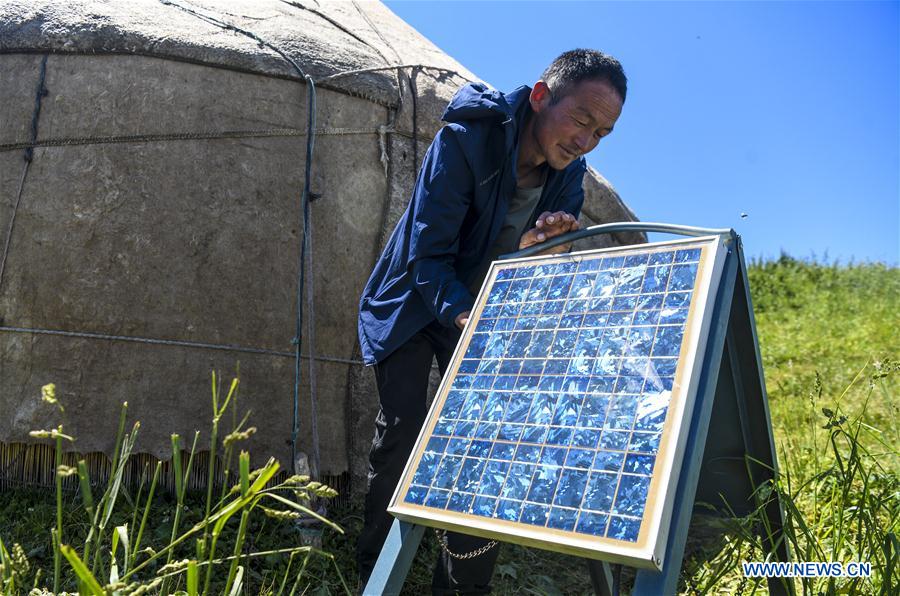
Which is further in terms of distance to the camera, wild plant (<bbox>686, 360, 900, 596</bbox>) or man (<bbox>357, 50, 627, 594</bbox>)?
man (<bbox>357, 50, 627, 594</bbox>)

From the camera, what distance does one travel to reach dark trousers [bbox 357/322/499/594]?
233 cm

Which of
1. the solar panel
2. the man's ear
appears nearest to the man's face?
the man's ear

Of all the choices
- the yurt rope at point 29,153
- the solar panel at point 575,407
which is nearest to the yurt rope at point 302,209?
the yurt rope at point 29,153

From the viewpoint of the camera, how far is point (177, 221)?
3.29m

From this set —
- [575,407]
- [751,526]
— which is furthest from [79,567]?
[751,526]

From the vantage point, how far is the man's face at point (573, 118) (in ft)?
7.35

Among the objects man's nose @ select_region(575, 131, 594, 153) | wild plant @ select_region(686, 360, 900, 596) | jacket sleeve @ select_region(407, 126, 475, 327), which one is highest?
man's nose @ select_region(575, 131, 594, 153)

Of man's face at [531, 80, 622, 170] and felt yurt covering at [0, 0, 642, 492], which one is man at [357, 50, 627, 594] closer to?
man's face at [531, 80, 622, 170]

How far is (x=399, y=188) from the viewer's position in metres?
3.61

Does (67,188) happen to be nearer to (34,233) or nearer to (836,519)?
(34,233)

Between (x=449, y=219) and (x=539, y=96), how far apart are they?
436 millimetres

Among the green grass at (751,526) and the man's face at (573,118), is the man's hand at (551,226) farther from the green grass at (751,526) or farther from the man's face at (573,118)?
the green grass at (751,526)

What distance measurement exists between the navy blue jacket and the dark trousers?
0.08 m

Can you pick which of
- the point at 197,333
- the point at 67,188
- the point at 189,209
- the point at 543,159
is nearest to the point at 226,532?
the point at 197,333
